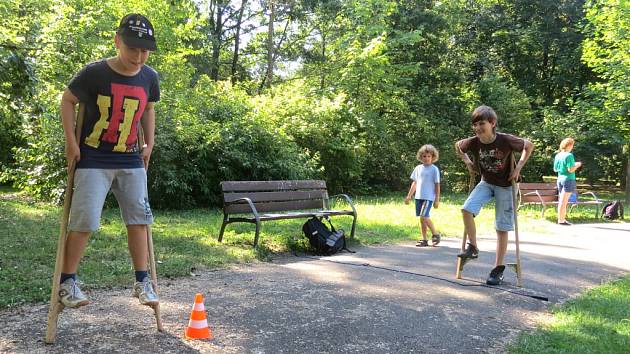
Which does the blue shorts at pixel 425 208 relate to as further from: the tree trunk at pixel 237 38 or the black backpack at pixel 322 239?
the tree trunk at pixel 237 38

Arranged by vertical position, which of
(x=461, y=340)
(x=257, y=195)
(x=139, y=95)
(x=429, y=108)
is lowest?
(x=461, y=340)

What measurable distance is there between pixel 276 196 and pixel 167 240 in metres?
1.83

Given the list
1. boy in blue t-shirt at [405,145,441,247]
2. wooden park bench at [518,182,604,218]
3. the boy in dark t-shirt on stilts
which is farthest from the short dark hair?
wooden park bench at [518,182,604,218]

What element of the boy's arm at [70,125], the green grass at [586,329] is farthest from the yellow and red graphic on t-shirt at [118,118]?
the green grass at [586,329]

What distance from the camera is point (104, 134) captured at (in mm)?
3676

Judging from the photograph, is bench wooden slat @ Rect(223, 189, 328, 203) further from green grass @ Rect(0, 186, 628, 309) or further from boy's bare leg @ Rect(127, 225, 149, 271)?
boy's bare leg @ Rect(127, 225, 149, 271)

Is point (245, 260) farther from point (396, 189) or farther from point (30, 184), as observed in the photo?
point (396, 189)

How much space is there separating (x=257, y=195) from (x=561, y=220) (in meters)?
7.97

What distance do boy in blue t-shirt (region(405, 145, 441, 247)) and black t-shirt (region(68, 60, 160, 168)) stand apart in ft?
19.5

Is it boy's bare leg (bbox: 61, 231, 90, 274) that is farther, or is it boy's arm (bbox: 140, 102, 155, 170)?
boy's arm (bbox: 140, 102, 155, 170)

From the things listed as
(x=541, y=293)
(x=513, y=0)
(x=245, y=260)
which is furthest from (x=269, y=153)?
(x=513, y=0)

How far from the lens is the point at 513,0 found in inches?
1199

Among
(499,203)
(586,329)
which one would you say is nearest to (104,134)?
(586,329)

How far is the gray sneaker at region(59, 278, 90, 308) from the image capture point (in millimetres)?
3568
